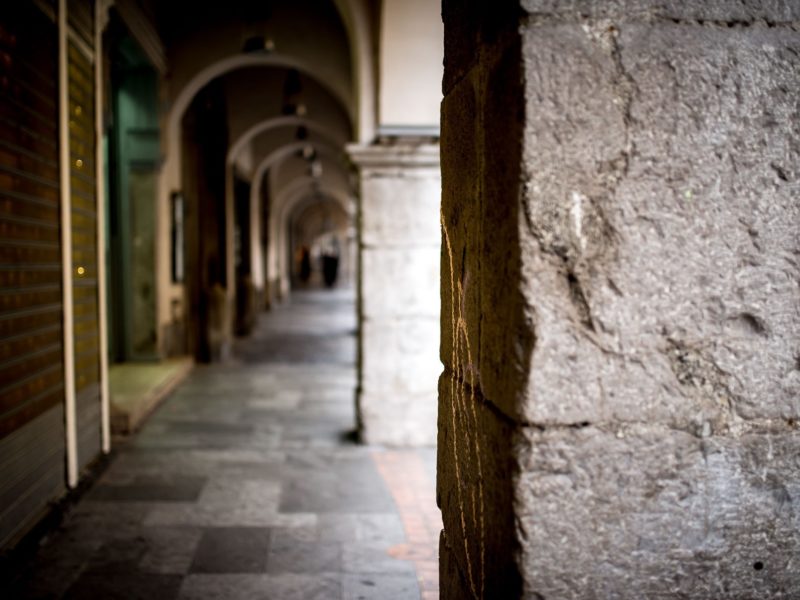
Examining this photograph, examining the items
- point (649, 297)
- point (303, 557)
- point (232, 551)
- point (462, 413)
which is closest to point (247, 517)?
point (232, 551)

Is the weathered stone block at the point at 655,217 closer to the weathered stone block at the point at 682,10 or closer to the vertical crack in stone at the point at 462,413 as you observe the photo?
the weathered stone block at the point at 682,10

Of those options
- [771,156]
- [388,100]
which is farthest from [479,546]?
[388,100]

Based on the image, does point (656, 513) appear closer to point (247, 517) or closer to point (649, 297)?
point (649, 297)

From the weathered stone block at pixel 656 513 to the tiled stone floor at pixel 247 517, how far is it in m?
1.73

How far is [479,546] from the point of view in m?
1.39

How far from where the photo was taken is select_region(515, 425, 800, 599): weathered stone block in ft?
3.82

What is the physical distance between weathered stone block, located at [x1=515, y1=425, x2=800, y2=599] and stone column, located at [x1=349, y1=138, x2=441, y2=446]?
3.77 meters

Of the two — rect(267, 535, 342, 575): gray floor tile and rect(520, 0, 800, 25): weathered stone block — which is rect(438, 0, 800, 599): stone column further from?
rect(267, 535, 342, 575): gray floor tile

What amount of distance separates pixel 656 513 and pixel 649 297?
434mm

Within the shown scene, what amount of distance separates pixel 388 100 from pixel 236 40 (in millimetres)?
3990

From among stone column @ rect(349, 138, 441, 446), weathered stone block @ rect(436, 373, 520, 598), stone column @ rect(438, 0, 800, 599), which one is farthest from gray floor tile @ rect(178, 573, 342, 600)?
stone column @ rect(349, 138, 441, 446)

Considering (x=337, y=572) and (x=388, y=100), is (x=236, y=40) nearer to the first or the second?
(x=388, y=100)

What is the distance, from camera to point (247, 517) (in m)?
3.54

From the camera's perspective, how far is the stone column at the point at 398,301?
4.95m
